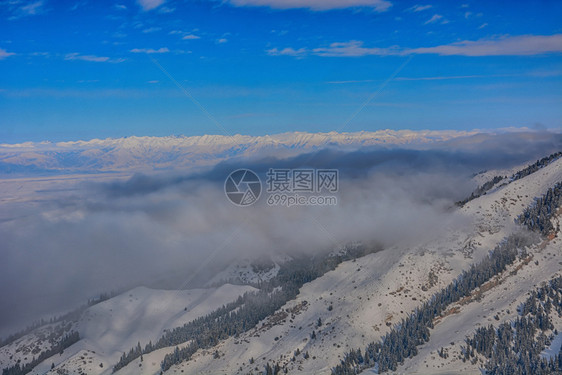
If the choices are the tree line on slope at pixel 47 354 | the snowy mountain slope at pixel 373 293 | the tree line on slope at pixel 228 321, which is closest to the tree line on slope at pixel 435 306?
the snowy mountain slope at pixel 373 293

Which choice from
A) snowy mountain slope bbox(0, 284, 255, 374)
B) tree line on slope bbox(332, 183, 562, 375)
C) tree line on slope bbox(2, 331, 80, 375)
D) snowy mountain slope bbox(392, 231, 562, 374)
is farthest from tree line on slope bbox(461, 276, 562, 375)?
tree line on slope bbox(2, 331, 80, 375)

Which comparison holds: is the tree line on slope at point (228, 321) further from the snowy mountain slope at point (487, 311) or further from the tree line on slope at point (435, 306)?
the snowy mountain slope at point (487, 311)

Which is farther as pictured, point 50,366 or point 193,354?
point 50,366

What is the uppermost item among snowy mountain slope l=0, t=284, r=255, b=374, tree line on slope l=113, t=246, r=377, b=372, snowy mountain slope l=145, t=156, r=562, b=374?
snowy mountain slope l=145, t=156, r=562, b=374

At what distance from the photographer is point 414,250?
16025 centimetres

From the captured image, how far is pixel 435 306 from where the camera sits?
130 m

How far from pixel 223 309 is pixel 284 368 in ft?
226

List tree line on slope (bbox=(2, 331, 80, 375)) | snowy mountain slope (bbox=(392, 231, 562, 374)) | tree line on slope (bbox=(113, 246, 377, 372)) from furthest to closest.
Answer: tree line on slope (bbox=(2, 331, 80, 375)) < tree line on slope (bbox=(113, 246, 377, 372)) < snowy mountain slope (bbox=(392, 231, 562, 374))

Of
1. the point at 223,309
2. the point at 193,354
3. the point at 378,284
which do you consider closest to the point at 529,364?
the point at 378,284

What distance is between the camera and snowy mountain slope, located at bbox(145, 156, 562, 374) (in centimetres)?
12312

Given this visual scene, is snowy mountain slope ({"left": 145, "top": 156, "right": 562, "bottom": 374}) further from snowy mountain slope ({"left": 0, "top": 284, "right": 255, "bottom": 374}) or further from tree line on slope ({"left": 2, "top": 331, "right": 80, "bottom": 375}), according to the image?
tree line on slope ({"left": 2, "top": 331, "right": 80, "bottom": 375})

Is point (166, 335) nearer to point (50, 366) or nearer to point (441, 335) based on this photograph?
point (50, 366)

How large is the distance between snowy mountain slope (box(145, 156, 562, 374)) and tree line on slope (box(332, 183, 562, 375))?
424 cm

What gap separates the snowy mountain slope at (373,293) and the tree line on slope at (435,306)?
13.9 feet
